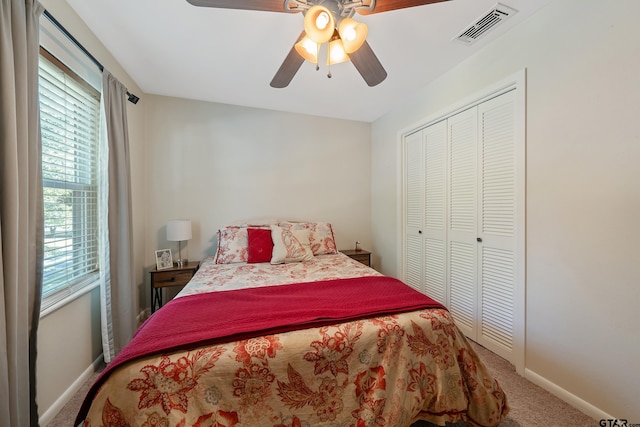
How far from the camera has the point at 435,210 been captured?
8.47 feet

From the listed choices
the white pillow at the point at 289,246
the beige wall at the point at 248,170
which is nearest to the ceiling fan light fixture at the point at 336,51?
the white pillow at the point at 289,246

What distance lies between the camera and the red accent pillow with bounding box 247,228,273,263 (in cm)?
249

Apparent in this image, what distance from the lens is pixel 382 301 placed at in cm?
141

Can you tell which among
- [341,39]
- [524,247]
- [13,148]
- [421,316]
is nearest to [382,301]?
[421,316]

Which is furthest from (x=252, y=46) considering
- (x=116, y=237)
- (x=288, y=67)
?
(x=116, y=237)

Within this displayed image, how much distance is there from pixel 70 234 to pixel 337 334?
1860 millimetres

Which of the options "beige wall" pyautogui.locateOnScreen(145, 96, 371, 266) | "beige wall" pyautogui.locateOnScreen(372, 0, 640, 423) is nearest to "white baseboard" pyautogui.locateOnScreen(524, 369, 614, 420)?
"beige wall" pyautogui.locateOnScreen(372, 0, 640, 423)

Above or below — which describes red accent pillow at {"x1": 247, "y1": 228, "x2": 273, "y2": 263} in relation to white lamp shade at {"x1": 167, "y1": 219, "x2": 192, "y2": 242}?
below

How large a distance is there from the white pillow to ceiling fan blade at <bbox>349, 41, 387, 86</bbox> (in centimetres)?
159

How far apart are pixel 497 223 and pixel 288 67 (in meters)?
1.95

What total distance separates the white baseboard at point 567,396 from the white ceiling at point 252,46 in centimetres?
243

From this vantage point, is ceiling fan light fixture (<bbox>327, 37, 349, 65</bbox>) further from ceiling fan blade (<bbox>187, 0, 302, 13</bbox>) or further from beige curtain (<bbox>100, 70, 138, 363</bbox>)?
beige curtain (<bbox>100, 70, 138, 363</bbox>)

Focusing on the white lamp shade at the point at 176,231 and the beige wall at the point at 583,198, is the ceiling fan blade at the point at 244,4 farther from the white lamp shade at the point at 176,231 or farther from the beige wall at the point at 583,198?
the white lamp shade at the point at 176,231

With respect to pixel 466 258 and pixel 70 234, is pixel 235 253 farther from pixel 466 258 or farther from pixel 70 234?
pixel 466 258
